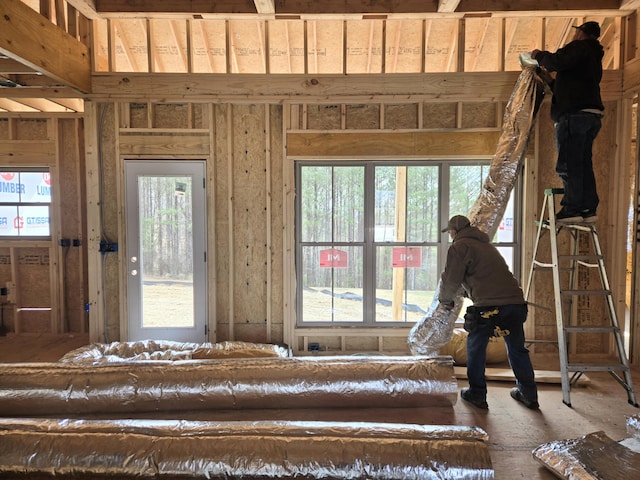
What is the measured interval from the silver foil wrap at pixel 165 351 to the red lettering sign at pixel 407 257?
1.57 m

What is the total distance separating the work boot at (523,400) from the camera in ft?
9.52

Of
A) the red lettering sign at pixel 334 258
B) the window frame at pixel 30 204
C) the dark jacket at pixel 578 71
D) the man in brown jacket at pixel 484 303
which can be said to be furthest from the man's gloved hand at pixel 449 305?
the window frame at pixel 30 204

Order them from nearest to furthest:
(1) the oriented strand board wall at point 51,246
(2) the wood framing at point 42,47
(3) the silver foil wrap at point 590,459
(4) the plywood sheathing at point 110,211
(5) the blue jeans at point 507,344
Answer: (3) the silver foil wrap at point 590,459
(5) the blue jeans at point 507,344
(2) the wood framing at point 42,47
(4) the plywood sheathing at point 110,211
(1) the oriented strand board wall at point 51,246

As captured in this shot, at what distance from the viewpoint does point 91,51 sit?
3910 mm

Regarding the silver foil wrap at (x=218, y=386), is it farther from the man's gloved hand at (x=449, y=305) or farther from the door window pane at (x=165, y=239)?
the door window pane at (x=165, y=239)

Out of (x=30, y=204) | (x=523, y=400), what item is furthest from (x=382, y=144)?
(x=30, y=204)

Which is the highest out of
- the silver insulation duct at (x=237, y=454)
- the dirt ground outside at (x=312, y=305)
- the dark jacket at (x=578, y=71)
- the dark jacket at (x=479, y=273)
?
the dark jacket at (x=578, y=71)

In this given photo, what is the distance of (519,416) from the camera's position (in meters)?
2.78

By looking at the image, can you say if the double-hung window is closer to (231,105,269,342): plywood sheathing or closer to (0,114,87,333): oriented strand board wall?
(231,105,269,342): plywood sheathing

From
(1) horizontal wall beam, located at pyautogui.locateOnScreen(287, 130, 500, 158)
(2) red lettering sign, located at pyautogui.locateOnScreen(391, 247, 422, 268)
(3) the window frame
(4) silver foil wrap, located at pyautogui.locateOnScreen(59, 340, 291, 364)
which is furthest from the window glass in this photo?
(2) red lettering sign, located at pyautogui.locateOnScreen(391, 247, 422, 268)

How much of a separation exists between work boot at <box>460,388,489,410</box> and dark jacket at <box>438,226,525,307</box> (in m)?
0.75

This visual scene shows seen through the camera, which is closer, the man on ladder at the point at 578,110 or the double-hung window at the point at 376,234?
the man on ladder at the point at 578,110

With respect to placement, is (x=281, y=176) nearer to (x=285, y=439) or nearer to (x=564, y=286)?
(x=285, y=439)

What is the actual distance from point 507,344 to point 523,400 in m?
0.51
